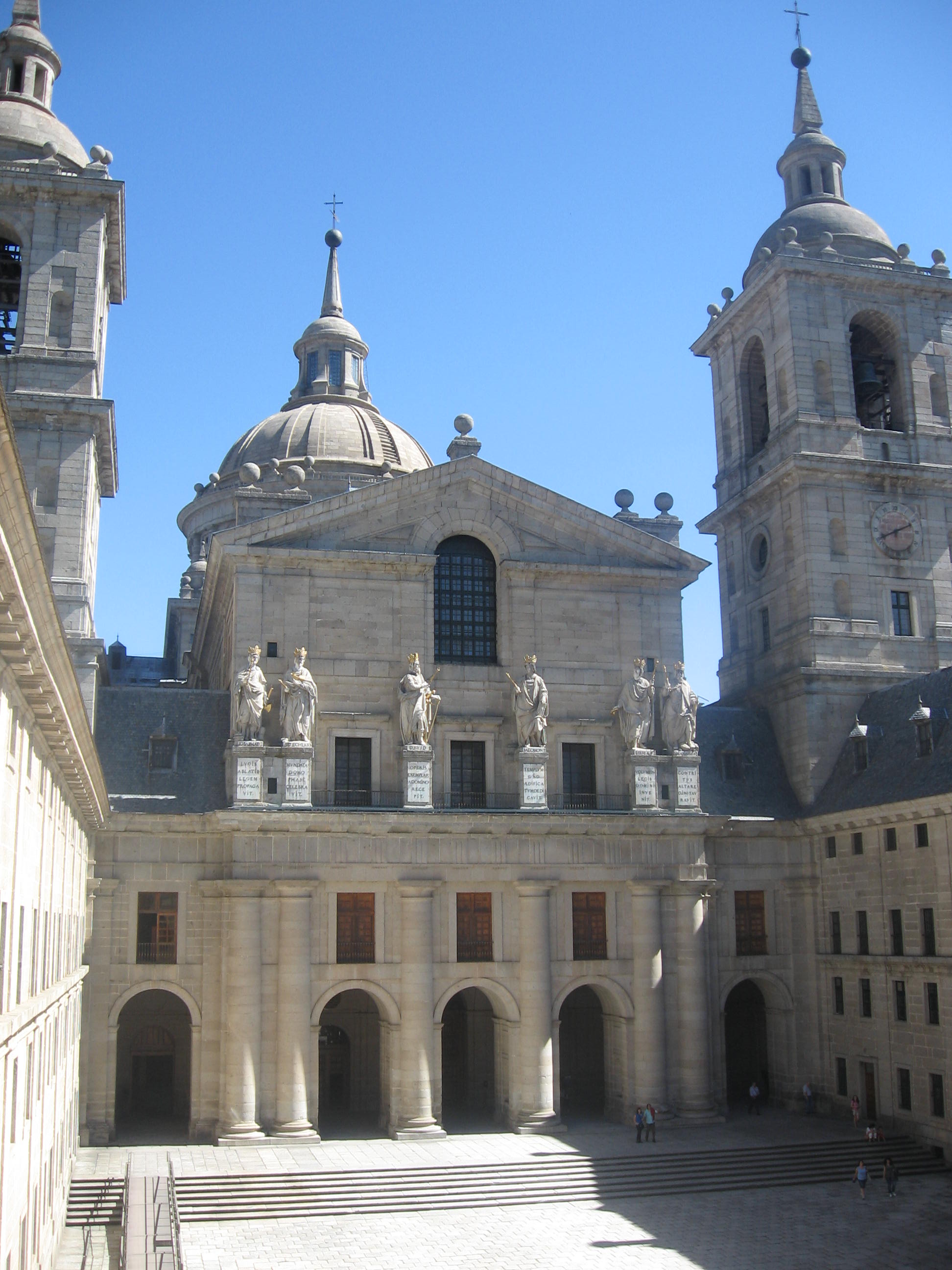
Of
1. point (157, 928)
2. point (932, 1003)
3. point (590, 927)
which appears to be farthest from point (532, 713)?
point (932, 1003)

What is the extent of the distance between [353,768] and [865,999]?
19.1 metres

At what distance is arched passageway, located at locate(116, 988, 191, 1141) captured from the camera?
4638cm

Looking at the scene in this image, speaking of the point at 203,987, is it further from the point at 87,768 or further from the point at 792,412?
the point at 792,412

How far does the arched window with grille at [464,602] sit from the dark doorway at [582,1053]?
1318 centimetres

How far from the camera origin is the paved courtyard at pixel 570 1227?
3156 centimetres

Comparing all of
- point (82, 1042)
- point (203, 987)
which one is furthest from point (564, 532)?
point (82, 1042)

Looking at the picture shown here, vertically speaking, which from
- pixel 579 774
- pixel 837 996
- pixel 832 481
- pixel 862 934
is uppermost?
pixel 832 481

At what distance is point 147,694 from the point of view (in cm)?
4697

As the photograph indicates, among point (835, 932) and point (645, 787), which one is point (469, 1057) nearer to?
point (645, 787)

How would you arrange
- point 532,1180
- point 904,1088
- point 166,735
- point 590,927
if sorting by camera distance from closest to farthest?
1. point 532,1180
2. point 904,1088
3. point 590,927
4. point 166,735

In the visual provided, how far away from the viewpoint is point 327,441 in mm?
71750

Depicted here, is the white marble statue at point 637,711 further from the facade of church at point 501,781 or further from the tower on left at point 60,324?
the tower on left at point 60,324

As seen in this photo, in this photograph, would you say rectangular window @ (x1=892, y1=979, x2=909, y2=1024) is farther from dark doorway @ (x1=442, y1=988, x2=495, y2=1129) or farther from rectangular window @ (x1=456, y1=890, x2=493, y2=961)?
dark doorway @ (x1=442, y1=988, x2=495, y2=1129)

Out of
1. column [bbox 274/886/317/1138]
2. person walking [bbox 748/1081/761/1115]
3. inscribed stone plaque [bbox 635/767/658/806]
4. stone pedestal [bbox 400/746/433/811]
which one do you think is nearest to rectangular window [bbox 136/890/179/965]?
column [bbox 274/886/317/1138]
